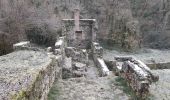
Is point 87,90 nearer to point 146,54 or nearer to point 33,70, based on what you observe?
point 33,70

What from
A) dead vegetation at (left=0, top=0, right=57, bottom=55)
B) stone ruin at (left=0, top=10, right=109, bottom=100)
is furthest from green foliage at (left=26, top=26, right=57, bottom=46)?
stone ruin at (left=0, top=10, right=109, bottom=100)

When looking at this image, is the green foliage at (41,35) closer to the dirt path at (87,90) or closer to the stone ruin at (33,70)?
the stone ruin at (33,70)

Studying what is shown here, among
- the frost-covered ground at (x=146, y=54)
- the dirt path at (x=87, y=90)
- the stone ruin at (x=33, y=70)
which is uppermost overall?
the stone ruin at (x=33, y=70)

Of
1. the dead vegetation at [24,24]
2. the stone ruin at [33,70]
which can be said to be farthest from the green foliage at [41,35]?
the stone ruin at [33,70]

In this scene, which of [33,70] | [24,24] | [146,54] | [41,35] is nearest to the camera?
[33,70]

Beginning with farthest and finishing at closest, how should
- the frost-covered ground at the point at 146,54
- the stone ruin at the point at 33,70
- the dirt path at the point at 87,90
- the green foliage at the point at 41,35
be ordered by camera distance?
1. the green foliage at the point at 41,35
2. the frost-covered ground at the point at 146,54
3. the dirt path at the point at 87,90
4. the stone ruin at the point at 33,70

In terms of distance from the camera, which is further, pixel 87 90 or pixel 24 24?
pixel 24 24

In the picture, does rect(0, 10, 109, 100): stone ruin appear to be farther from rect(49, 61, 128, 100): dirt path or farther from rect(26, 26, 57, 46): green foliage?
rect(26, 26, 57, 46): green foliage

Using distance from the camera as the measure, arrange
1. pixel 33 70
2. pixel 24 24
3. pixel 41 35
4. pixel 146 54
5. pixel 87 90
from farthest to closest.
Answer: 1. pixel 146 54
2. pixel 41 35
3. pixel 24 24
4. pixel 87 90
5. pixel 33 70

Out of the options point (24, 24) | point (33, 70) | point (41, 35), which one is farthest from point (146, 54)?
point (33, 70)

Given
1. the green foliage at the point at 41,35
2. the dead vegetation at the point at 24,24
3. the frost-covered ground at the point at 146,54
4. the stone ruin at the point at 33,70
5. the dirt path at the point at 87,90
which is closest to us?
the stone ruin at the point at 33,70

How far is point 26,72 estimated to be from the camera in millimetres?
6965

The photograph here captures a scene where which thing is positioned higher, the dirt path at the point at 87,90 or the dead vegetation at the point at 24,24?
the dead vegetation at the point at 24,24

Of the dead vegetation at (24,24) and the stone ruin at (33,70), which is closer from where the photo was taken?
the stone ruin at (33,70)
